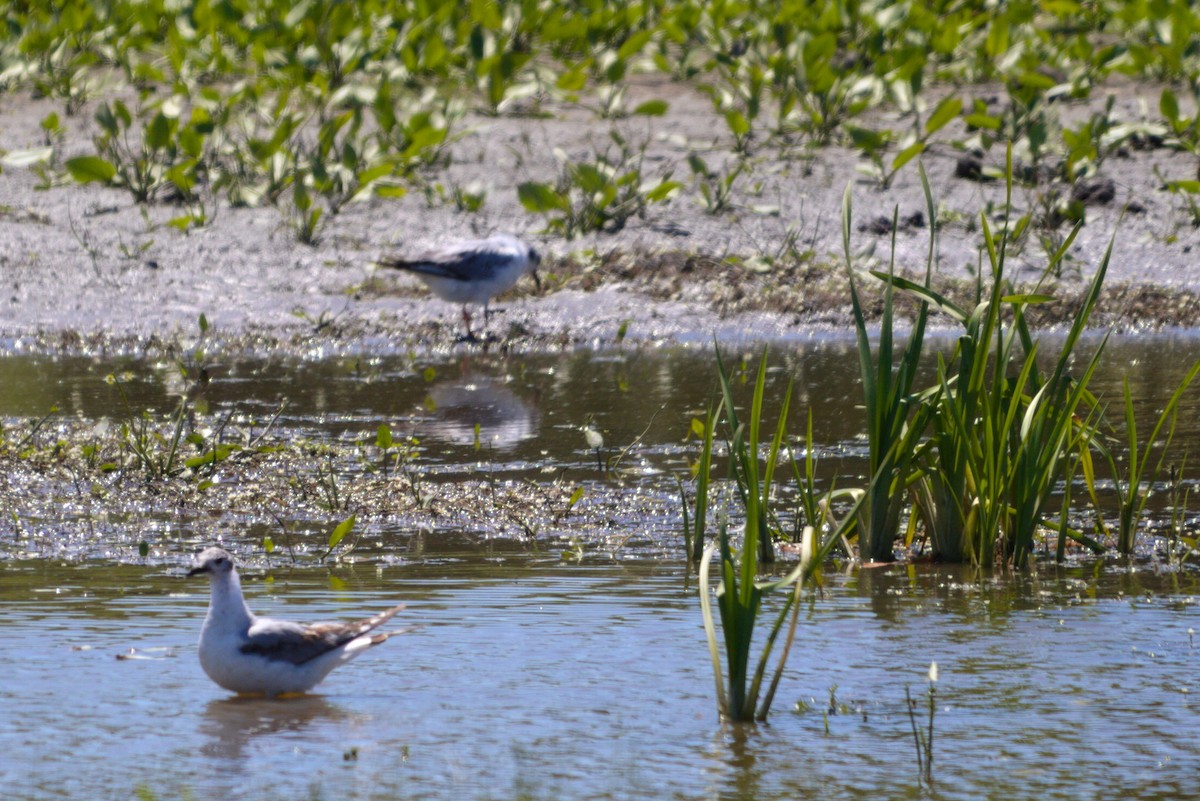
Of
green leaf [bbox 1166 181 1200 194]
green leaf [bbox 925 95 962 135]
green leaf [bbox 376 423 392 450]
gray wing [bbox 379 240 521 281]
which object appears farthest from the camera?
green leaf [bbox 925 95 962 135]

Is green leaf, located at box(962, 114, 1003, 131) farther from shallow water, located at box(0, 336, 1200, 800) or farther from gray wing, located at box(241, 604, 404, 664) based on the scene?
gray wing, located at box(241, 604, 404, 664)

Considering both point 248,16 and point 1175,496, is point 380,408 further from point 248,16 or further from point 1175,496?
point 248,16

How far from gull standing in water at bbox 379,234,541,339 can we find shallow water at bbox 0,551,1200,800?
195 inches

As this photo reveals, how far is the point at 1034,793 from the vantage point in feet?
11.3

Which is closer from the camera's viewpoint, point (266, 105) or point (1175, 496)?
point (1175, 496)

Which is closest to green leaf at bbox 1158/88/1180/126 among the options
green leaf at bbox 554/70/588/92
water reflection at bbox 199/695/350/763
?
green leaf at bbox 554/70/588/92

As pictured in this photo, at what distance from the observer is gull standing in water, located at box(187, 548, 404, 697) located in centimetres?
409

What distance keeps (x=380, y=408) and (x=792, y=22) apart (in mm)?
7168

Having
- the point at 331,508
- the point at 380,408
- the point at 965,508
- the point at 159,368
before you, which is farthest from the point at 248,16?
the point at 965,508

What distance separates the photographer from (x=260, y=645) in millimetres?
4098

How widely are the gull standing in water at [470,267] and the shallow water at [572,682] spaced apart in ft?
12.6

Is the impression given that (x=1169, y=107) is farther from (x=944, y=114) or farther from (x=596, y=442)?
(x=596, y=442)

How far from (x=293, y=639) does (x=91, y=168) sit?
842 centimetres

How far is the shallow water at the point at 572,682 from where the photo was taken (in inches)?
140
